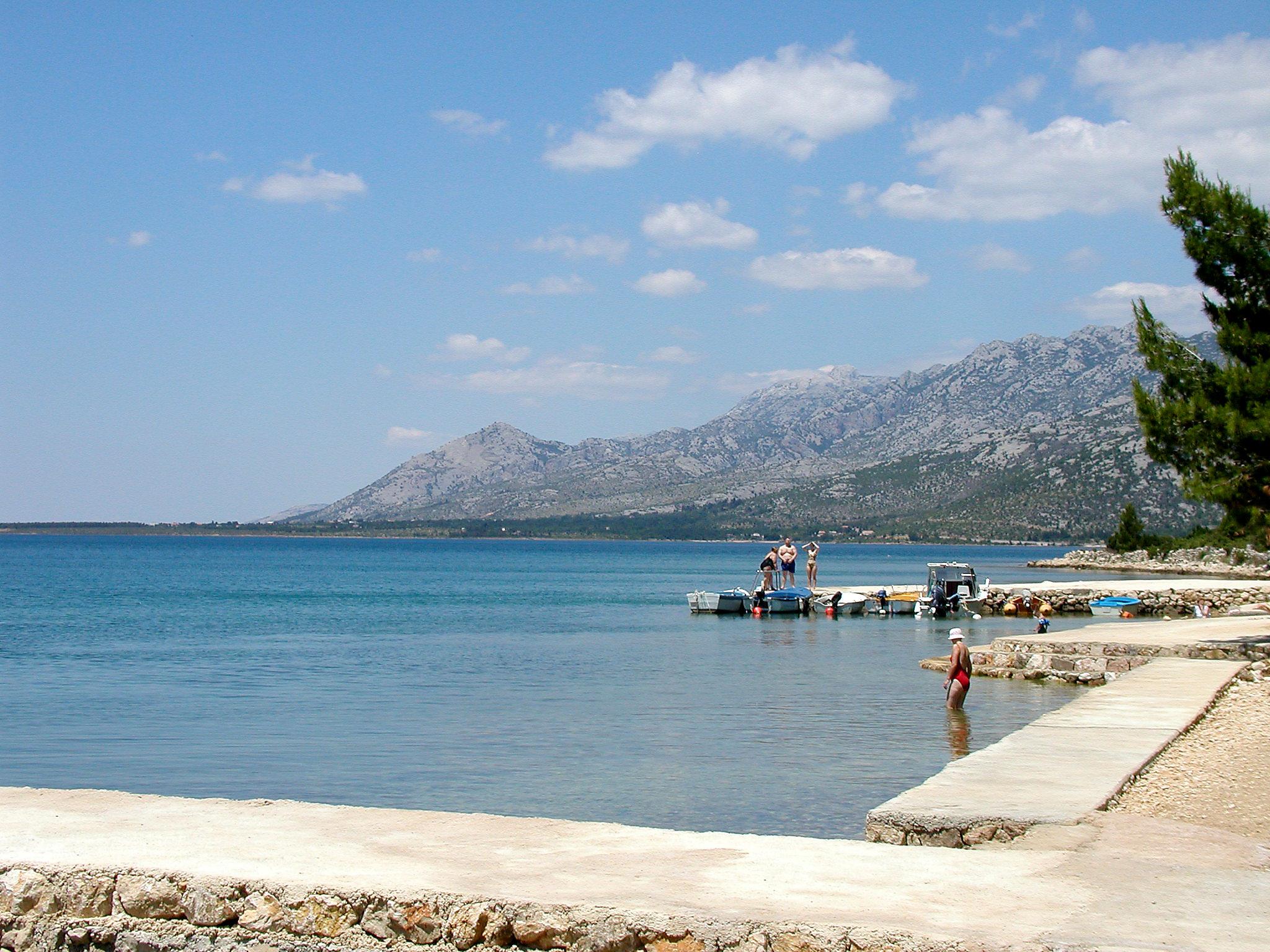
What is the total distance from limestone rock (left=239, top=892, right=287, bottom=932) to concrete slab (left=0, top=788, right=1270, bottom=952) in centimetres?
10

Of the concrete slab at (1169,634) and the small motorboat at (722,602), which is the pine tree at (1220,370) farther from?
the small motorboat at (722,602)

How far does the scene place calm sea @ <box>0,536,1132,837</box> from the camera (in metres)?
14.9

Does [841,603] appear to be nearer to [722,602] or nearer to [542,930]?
[722,602]

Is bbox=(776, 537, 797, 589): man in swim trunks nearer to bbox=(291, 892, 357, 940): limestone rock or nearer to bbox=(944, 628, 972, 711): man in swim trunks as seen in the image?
bbox=(944, 628, 972, 711): man in swim trunks

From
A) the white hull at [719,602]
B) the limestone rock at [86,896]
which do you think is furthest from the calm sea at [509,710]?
the limestone rock at [86,896]

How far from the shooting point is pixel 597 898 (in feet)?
20.9

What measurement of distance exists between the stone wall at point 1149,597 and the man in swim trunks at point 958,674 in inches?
1145

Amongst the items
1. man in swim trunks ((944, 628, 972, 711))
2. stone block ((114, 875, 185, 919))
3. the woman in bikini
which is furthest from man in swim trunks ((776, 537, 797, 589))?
stone block ((114, 875, 185, 919))

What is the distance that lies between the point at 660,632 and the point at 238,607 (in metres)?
28.3

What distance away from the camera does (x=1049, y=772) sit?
11.3 meters

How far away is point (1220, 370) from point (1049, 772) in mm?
15587

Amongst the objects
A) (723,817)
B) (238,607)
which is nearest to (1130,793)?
(723,817)

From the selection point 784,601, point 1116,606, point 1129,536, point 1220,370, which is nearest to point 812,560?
point 784,601

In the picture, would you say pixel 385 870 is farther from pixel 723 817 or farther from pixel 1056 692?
pixel 1056 692
